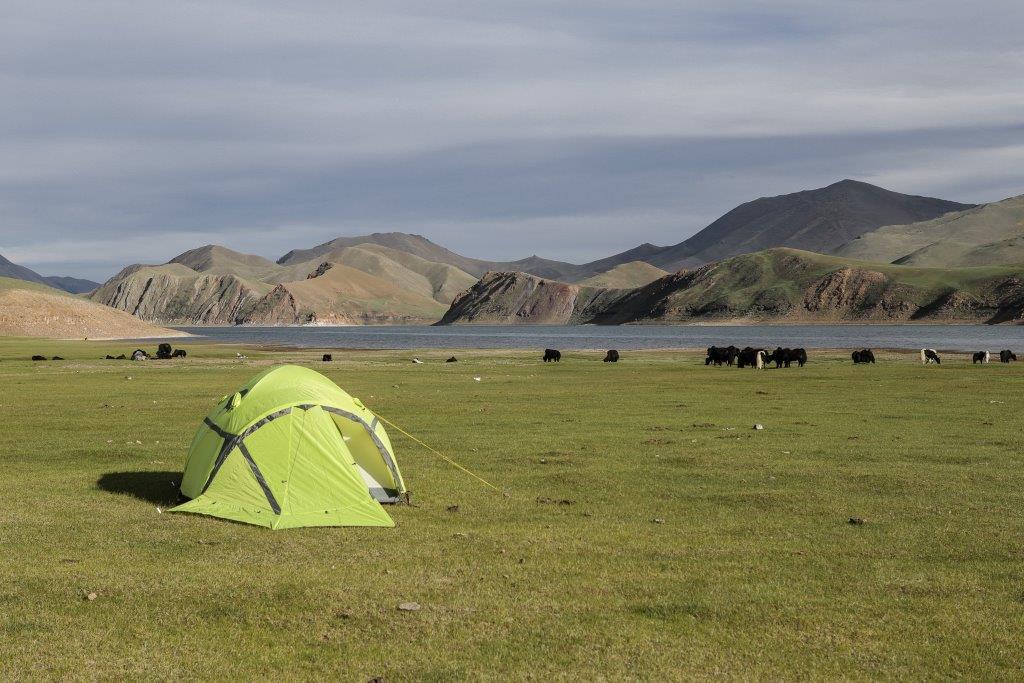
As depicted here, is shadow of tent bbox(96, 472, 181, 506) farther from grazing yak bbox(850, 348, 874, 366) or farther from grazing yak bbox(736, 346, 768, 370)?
grazing yak bbox(850, 348, 874, 366)

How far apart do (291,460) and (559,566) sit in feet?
18.7

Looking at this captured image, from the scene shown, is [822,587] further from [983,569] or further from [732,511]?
[732,511]

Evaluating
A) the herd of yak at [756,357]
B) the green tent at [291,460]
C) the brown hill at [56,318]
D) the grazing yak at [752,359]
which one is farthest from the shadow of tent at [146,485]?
the brown hill at [56,318]

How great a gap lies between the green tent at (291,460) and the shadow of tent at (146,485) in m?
0.73

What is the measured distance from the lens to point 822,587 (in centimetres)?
1184

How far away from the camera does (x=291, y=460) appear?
1617cm

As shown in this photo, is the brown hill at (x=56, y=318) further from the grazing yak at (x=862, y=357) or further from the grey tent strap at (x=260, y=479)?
the grey tent strap at (x=260, y=479)

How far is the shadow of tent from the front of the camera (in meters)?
17.9

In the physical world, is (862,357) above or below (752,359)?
above

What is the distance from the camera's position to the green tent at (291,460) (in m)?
15.8

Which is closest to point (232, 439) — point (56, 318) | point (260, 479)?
point (260, 479)

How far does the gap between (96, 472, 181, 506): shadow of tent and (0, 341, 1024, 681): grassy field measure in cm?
11

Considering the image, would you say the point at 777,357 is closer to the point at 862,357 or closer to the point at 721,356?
the point at 721,356

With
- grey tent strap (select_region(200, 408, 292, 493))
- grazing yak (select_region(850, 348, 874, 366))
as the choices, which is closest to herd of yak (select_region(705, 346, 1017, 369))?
grazing yak (select_region(850, 348, 874, 366))
